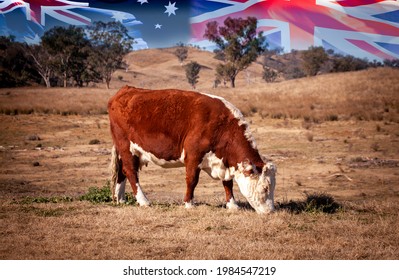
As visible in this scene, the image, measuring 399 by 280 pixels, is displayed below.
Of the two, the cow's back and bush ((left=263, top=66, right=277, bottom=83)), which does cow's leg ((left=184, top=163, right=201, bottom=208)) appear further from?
bush ((left=263, top=66, right=277, bottom=83))

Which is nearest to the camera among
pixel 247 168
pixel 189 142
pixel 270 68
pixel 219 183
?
pixel 247 168

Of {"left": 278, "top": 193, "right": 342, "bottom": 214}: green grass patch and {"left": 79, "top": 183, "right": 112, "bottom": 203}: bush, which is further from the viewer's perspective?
{"left": 79, "top": 183, "right": 112, "bottom": 203}: bush

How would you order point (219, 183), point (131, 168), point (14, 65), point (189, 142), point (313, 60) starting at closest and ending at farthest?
point (189, 142) < point (131, 168) < point (219, 183) < point (14, 65) < point (313, 60)

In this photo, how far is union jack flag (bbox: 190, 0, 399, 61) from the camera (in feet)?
41.9

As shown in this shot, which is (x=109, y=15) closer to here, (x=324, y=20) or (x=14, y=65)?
(x=324, y=20)

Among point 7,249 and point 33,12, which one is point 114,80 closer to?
point 33,12

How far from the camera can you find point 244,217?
9000 mm

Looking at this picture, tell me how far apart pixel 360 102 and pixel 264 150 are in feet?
33.9

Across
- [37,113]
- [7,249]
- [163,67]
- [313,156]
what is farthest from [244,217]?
[163,67]

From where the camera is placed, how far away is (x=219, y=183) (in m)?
17.4
